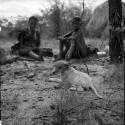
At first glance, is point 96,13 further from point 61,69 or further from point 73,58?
point 61,69

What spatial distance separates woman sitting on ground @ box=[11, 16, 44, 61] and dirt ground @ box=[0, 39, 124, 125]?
1781 mm

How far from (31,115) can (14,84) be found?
165 cm

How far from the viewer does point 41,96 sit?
4.36 meters

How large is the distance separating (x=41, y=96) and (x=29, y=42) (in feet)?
13.5

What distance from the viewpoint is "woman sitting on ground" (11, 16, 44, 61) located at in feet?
26.1

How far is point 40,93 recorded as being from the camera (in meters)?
4.51

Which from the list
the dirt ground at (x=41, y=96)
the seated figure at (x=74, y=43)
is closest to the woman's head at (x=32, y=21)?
the seated figure at (x=74, y=43)

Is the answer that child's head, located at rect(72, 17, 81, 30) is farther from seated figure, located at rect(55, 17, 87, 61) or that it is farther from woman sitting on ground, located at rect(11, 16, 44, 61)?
woman sitting on ground, located at rect(11, 16, 44, 61)

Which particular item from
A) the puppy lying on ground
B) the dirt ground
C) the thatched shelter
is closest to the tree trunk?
the dirt ground

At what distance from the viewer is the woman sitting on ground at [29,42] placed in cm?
797

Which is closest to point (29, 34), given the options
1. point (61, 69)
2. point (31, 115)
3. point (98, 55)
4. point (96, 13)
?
point (98, 55)

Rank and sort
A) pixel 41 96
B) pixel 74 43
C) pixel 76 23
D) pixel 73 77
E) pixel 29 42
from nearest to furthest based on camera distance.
→ pixel 41 96, pixel 73 77, pixel 76 23, pixel 74 43, pixel 29 42

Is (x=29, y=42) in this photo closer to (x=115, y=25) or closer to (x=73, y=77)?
(x=115, y=25)

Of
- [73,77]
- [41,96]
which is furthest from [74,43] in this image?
[41,96]
